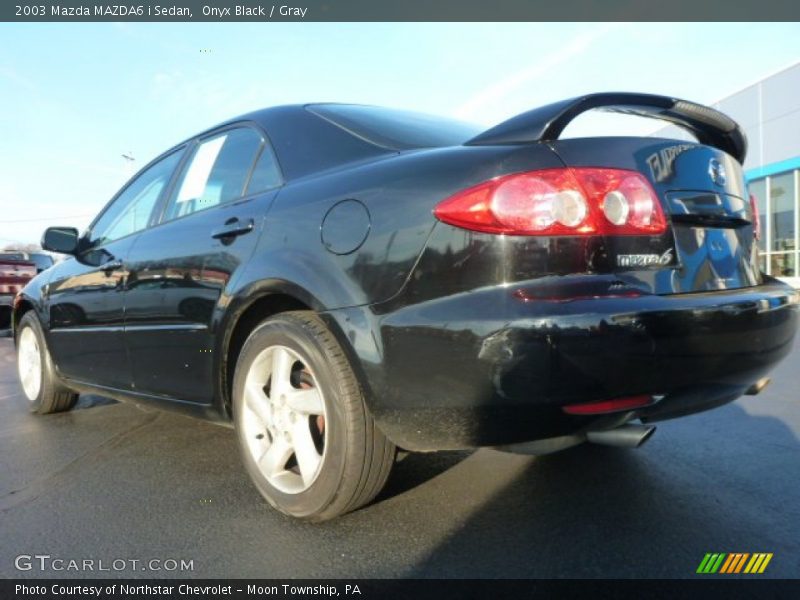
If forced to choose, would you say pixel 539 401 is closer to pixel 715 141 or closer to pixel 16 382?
pixel 715 141

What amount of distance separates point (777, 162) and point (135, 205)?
19.0 meters

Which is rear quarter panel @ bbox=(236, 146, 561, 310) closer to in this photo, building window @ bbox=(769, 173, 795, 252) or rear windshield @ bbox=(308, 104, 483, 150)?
rear windshield @ bbox=(308, 104, 483, 150)

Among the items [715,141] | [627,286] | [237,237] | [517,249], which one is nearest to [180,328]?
[237,237]

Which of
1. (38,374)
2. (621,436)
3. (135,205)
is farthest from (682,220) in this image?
(38,374)

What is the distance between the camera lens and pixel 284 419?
2.38 metres

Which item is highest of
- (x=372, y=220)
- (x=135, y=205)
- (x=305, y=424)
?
(x=135, y=205)

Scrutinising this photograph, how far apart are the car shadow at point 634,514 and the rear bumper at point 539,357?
0.42 meters

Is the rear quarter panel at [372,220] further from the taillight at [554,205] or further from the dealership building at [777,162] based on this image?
the dealership building at [777,162]

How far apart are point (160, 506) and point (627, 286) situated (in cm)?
198

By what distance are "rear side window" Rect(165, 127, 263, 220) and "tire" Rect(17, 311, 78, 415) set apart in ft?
5.81

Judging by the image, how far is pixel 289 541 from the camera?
2.16 m

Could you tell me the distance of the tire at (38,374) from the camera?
170 inches

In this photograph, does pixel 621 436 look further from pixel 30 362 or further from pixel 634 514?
pixel 30 362

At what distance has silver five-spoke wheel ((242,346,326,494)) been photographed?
229cm
